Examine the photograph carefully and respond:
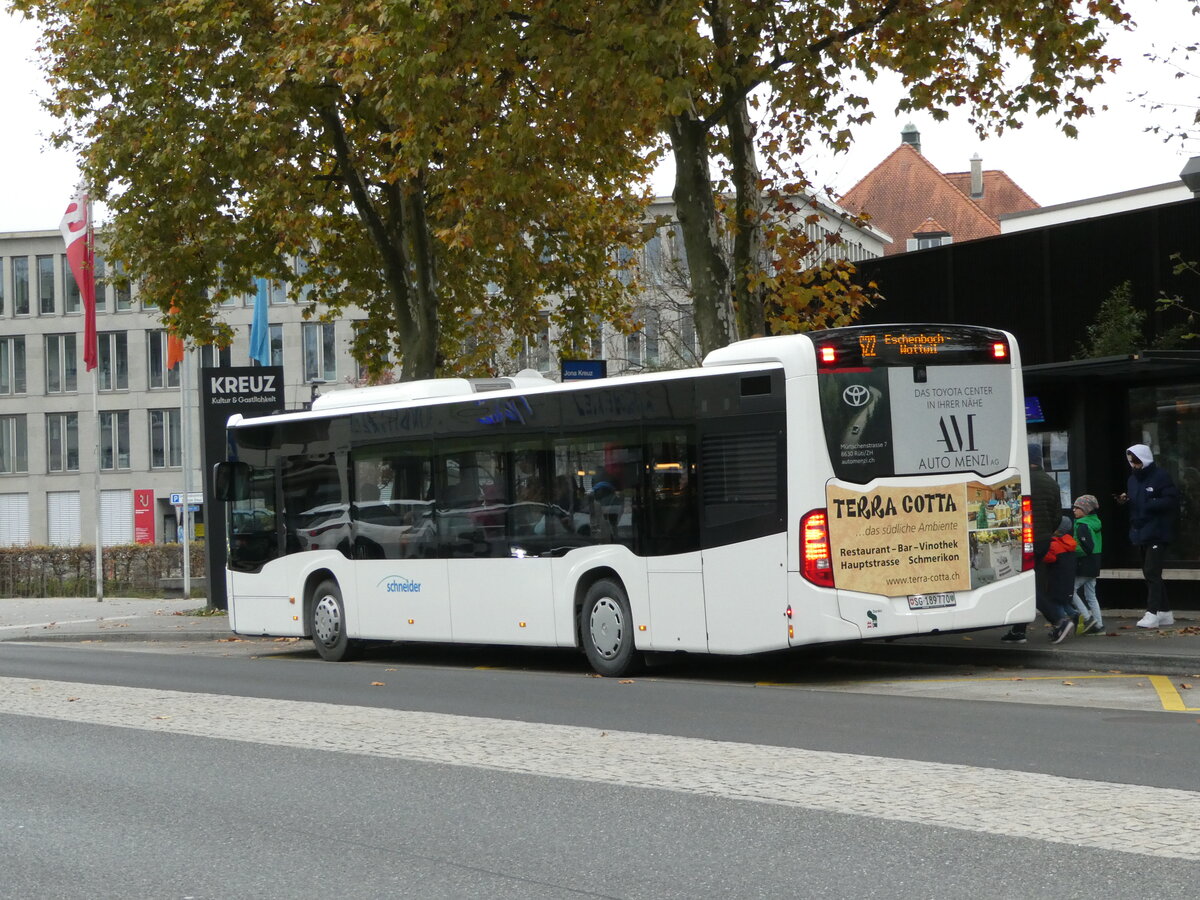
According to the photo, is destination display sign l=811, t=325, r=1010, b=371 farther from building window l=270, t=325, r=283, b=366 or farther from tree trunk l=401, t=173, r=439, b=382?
building window l=270, t=325, r=283, b=366

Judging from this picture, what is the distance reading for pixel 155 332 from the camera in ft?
266

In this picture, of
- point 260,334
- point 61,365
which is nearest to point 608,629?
point 260,334

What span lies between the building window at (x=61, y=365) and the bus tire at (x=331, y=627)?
65.1 meters

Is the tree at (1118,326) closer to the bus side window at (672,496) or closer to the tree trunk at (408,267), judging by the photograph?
the bus side window at (672,496)

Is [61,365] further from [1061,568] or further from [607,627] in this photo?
[1061,568]

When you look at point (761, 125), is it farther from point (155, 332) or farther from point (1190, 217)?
point (155, 332)

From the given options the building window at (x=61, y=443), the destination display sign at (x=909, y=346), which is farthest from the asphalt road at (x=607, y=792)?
the building window at (x=61, y=443)

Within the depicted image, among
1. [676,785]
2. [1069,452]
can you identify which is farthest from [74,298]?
[676,785]

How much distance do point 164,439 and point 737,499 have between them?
70.0 m

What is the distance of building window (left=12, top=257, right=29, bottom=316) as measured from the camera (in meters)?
80.9

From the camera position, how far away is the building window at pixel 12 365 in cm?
8125

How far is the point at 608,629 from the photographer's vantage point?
15555 millimetres

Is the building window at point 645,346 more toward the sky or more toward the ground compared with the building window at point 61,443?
more toward the sky

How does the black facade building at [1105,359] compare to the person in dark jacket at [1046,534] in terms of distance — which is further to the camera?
the black facade building at [1105,359]
